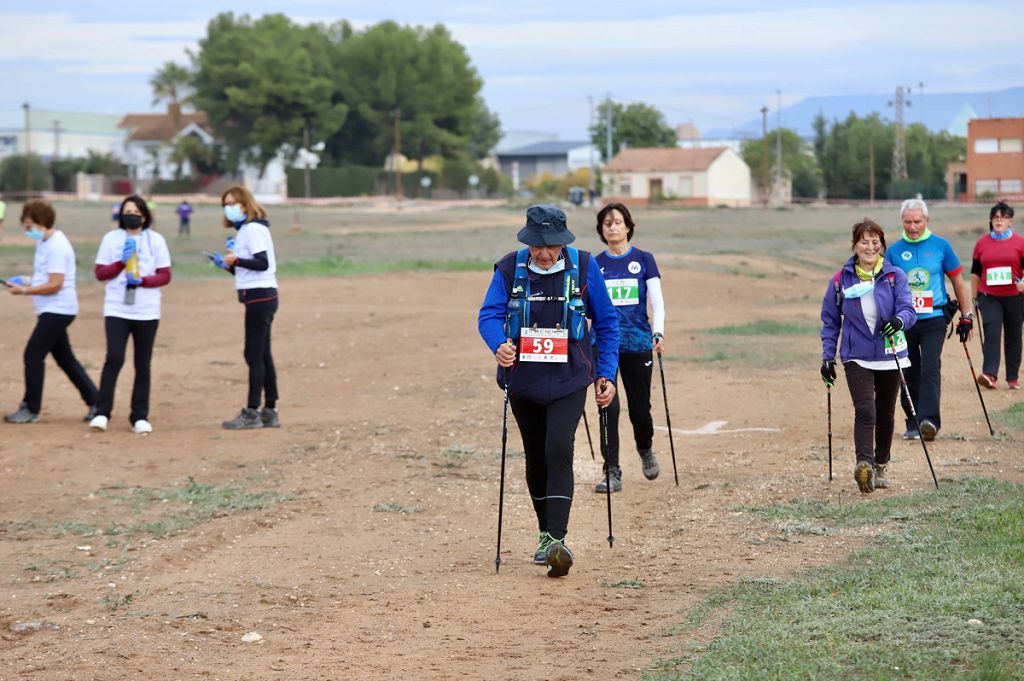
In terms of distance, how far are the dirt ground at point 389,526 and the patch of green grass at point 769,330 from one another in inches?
95.2

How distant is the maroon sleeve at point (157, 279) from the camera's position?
499 inches

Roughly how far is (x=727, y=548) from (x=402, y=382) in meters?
8.87

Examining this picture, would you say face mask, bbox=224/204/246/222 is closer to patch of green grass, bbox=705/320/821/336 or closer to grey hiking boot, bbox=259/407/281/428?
grey hiking boot, bbox=259/407/281/428

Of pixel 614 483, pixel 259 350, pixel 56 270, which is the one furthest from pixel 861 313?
pixel 56 270

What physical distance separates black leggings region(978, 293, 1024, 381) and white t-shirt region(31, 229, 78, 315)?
8975 millimetres

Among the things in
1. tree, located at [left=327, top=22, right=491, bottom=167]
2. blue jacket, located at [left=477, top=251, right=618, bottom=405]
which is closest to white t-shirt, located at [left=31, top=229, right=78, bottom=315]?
blue jacket, located at [left=477, top=251, right=618, bottom=405]

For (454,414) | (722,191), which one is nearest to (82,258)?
(454,414)

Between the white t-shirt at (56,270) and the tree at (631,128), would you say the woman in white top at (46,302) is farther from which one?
the tree at (631,128)

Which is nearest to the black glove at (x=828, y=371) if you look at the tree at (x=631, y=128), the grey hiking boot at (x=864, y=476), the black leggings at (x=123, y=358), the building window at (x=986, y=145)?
the grey hiking boot at (x=864, y=476)

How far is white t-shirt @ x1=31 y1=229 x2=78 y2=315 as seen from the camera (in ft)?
43.1

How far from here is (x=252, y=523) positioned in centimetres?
965

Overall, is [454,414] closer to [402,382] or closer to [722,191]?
[402,382]

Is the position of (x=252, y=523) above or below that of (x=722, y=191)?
below

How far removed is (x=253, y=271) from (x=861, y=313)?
18.7 feet
